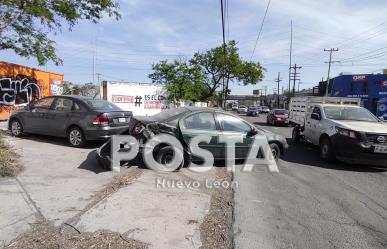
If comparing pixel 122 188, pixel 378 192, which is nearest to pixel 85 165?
pixel 122 188

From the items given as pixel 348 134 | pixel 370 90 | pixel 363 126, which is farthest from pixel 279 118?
pixel 348 134

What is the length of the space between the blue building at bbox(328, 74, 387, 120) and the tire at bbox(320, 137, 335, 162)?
970 inches

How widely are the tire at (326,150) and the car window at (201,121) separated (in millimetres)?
3476

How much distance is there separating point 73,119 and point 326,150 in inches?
279

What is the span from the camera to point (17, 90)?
17.2 metres

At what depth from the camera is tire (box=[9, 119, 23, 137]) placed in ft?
38.5

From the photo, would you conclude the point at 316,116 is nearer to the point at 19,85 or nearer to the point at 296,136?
the point at 296,136

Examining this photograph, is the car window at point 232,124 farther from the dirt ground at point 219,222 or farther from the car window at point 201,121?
the dirt ground at point 219,222

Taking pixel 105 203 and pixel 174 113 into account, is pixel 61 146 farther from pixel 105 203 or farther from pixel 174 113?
pixel 105 203

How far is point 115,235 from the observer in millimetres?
4391

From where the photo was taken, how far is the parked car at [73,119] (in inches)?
406

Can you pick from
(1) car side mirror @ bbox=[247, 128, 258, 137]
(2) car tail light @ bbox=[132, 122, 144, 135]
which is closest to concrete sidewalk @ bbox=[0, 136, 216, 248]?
(2) car tail light @ bbox=[132, 122, 144, 135]

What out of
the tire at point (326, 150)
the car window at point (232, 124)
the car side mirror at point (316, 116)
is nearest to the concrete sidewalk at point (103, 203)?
the car window at point (232, 124)

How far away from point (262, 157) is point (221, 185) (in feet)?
8.68
